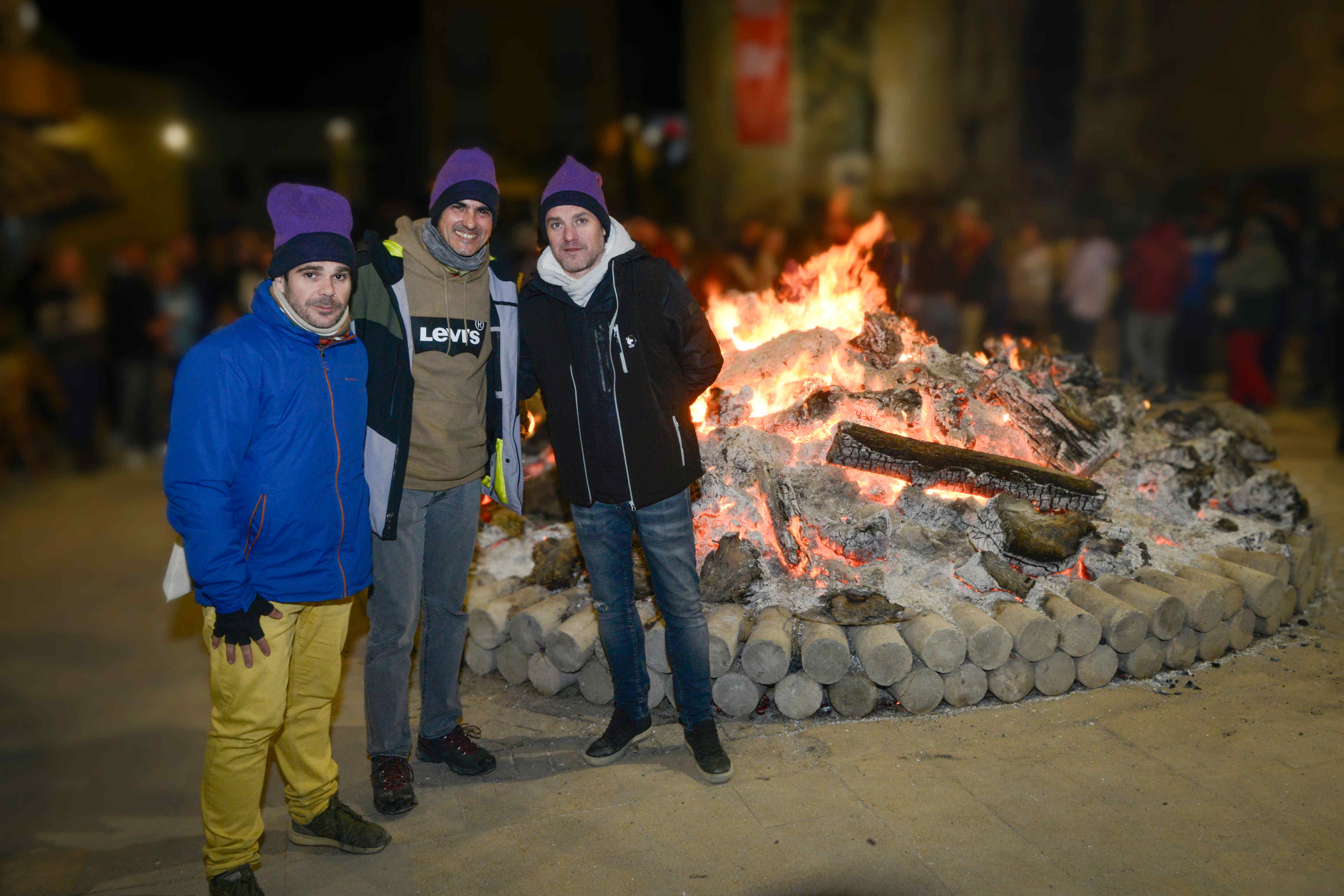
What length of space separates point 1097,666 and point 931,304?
6519 mm

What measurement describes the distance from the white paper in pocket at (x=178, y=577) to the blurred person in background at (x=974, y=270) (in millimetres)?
9013

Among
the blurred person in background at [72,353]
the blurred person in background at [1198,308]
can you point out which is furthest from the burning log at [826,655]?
the blurred person in background at [72,353]

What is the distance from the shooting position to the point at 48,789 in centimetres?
414

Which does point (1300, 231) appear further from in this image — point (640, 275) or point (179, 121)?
point (179, 121)

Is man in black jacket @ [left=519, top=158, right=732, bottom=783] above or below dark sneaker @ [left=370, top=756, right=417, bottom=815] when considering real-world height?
above

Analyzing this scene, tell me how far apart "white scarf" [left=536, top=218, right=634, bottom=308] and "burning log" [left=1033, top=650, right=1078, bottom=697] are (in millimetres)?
2549

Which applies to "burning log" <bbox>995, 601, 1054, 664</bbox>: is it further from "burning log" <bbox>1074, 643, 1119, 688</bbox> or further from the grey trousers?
the grey trousers

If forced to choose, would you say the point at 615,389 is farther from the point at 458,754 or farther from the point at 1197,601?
the point at 1197,601

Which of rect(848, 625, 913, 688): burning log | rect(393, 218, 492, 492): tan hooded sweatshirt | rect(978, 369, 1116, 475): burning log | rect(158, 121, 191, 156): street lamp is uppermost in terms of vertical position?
rect(158, 121, 191, 156): street lamp

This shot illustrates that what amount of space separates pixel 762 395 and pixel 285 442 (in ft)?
10.1

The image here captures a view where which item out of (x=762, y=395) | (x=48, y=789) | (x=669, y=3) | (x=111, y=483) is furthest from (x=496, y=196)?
(x=669, y=3)

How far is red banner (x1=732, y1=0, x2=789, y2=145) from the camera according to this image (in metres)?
22.0

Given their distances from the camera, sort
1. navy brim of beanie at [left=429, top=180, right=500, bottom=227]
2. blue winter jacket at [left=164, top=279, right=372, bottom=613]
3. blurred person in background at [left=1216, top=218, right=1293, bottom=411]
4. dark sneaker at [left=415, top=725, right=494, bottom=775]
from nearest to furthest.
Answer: blue winter jacket at [left=164, top=279, right=372, bottom=613]
navy brim of beanie at [left=429, top=180, right=500, bottom=227]
dark sneaker at [left=415, top=725, right=494, bottom=775]
blurred person in background at [left=1216, top=218, right=1293, bottom=411]

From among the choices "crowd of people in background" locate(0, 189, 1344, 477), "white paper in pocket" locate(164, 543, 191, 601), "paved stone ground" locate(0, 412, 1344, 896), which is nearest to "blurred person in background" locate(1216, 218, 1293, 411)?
"crowd of people in background" locate(0, 189, 1344, 477)
